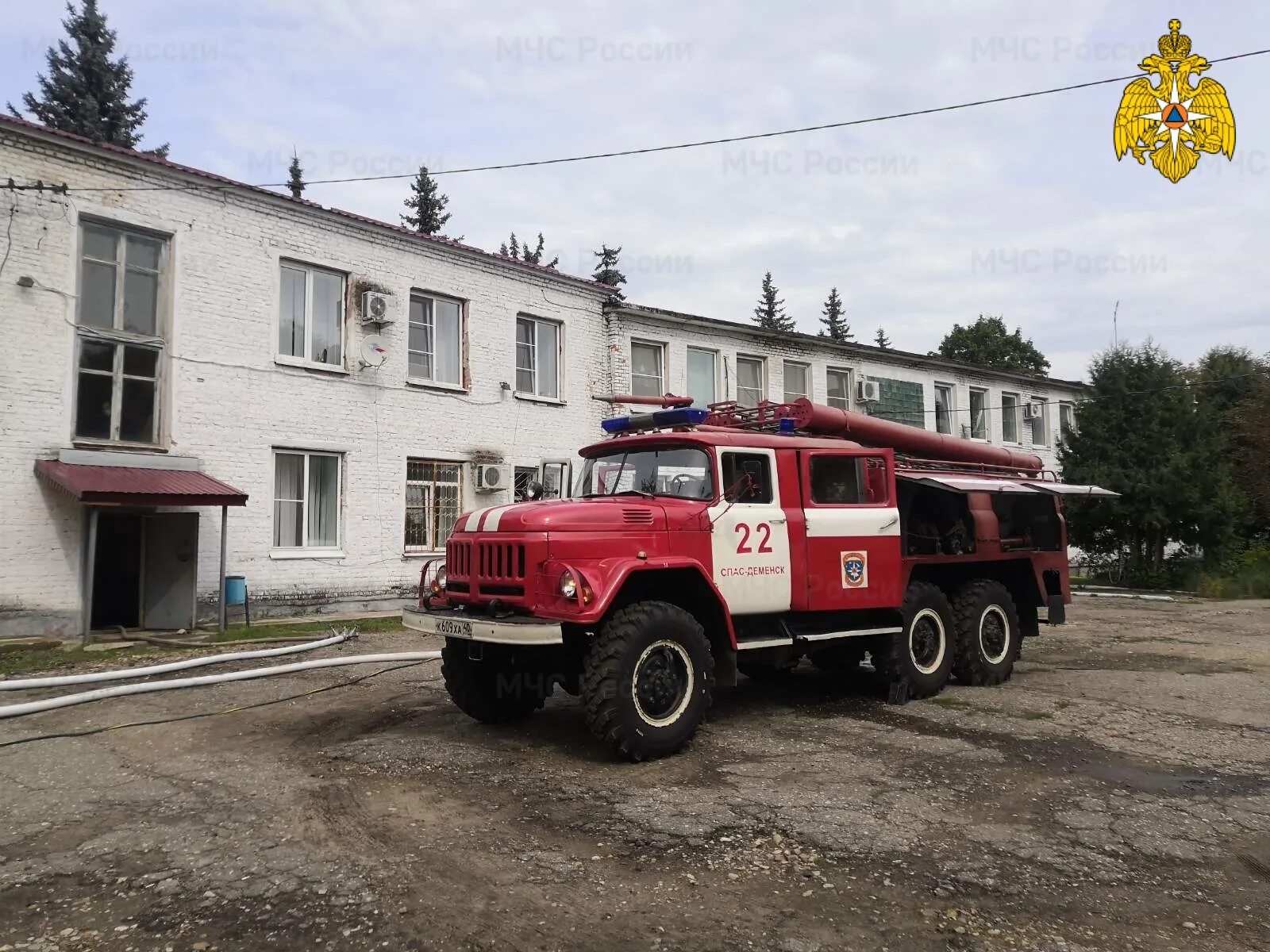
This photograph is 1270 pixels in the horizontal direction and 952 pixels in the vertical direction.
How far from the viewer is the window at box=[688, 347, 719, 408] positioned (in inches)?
810

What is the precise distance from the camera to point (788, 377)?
2261cm

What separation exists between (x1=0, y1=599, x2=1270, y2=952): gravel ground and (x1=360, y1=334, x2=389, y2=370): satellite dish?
316 inches

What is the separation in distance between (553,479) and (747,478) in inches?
72.0

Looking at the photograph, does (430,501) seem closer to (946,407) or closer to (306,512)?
(306,512)

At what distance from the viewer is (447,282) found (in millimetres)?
16422

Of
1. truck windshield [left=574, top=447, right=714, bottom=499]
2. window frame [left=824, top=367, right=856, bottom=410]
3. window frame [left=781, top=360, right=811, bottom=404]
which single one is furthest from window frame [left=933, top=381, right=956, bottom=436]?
truck windshield [left=574, top=447, right=714, bottom=499]

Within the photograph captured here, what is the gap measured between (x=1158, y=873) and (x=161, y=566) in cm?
1317

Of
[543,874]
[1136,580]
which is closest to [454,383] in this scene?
[543,874]

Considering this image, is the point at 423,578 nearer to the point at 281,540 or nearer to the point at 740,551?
the point at 740,551

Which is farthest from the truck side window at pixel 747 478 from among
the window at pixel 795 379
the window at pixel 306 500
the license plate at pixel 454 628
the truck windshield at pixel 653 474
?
the window at pixel 795 379

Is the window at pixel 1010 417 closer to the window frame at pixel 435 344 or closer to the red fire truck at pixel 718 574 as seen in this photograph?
the window frame at pixel 435 344

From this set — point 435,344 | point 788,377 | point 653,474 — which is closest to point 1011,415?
point 788,377

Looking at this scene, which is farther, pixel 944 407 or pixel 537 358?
pixel 944 407

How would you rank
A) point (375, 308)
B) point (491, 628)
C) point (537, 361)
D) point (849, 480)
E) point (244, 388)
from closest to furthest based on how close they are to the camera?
point (491, 628) < point (849, 480) < point (244, 388) < point (375, 308) < point (537, 361)
